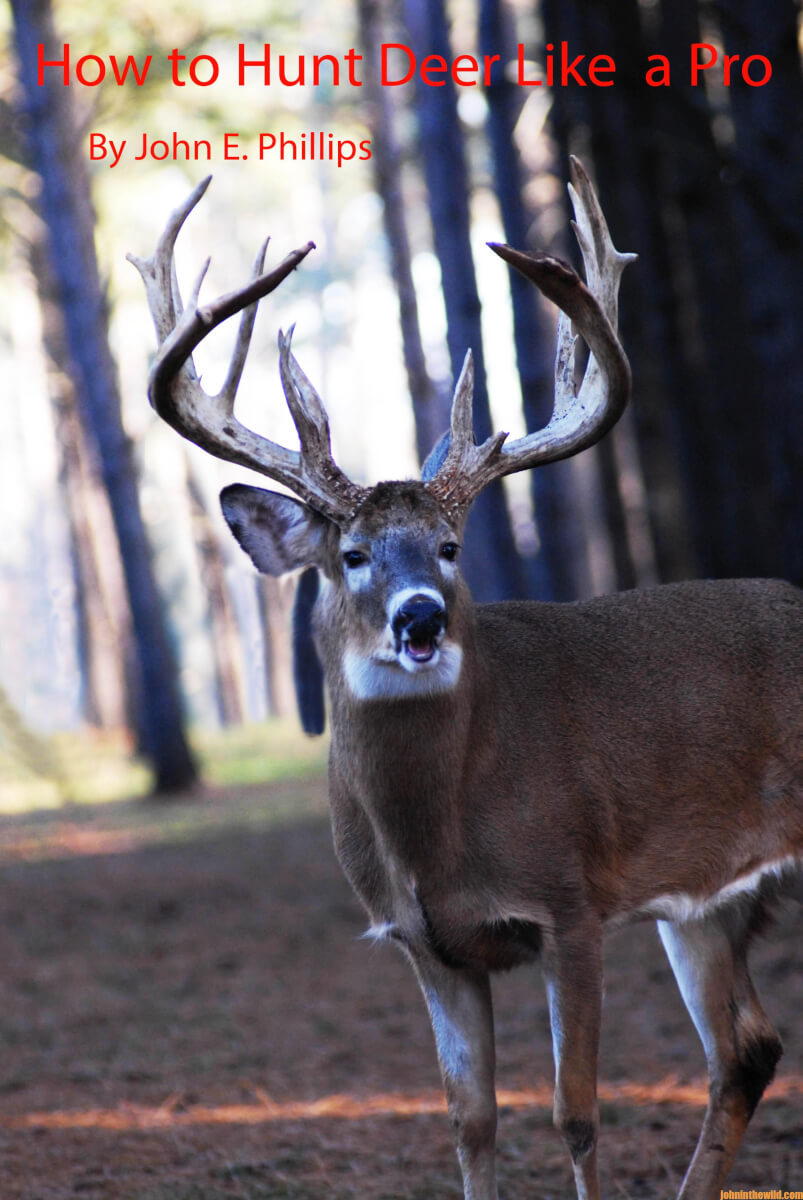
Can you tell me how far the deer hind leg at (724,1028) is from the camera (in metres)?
5.24

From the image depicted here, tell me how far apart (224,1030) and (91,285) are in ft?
44.4

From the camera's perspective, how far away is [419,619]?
177 inches

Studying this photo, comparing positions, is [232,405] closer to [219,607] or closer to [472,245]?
[472,245]

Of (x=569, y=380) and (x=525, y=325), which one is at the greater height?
(x=525, y=325)

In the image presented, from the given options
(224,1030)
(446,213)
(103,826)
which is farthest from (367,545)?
(103,826)

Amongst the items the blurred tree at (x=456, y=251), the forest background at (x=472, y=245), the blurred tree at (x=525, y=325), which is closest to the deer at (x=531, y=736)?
the forest background at (x=472, y=245)

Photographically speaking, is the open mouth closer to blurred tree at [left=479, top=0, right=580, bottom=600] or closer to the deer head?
the deer head

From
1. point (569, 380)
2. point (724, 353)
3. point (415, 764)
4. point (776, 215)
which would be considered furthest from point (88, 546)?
point (415, 764)

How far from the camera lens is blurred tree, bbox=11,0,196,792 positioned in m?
18.5

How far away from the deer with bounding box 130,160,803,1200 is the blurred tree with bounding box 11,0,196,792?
1427cm

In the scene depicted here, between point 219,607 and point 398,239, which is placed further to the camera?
point 219,607

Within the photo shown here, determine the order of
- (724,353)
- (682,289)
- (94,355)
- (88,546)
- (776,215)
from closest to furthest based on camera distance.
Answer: (776,215) < (724,353) < (682,289) < (94,355) < (88,546)

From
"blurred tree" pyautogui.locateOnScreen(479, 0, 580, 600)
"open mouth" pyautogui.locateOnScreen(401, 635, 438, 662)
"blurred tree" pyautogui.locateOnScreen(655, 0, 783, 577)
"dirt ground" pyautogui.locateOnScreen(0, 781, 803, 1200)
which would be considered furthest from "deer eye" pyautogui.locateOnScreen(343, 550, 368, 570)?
"blurred tree" pyautogui.locateOnScreen(479, 0, 580, 600)

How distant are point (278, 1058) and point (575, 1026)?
375 cm
